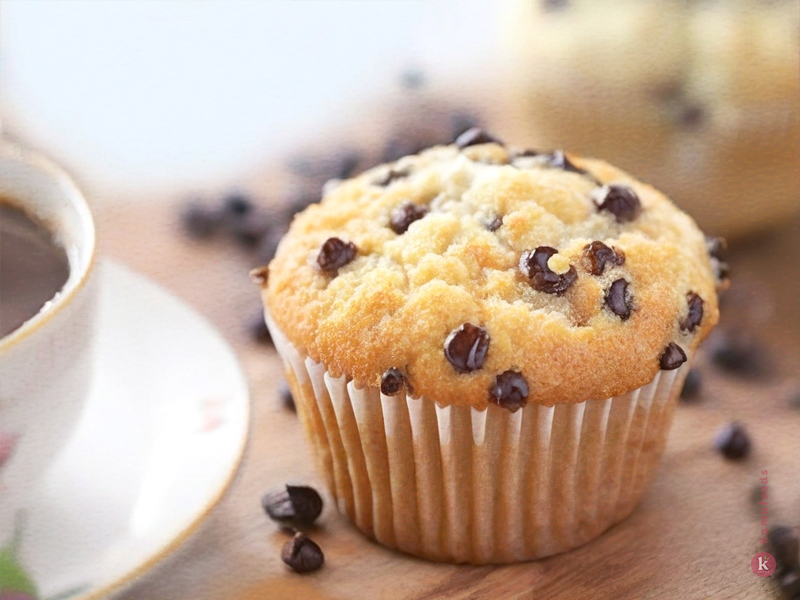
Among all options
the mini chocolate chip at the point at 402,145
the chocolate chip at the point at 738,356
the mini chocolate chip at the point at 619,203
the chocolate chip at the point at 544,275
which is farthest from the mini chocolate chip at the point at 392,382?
the mini chocolate chip at the point at 402,145

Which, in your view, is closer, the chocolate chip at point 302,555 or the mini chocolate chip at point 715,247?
the chocolate chip at point 302,555

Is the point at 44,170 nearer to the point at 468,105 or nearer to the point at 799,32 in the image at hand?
the point at 468,105

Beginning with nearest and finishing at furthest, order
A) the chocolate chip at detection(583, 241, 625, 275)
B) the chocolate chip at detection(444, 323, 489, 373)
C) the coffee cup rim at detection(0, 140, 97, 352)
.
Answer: the coffee cup rim at detection(0, 140, 97, 352) < the chocolate chip at detection(444, 323, 489, 373) < the chocolate chip at detection(583, 241, 625, 275)

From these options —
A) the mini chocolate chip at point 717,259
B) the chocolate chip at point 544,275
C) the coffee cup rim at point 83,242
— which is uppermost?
the coffee cup rim at point 83,242

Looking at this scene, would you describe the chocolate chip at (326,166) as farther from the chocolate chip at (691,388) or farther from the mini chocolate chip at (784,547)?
the mini chocolate chip at (784,547)

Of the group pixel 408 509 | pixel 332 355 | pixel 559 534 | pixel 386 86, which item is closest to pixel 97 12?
pixel 386 86

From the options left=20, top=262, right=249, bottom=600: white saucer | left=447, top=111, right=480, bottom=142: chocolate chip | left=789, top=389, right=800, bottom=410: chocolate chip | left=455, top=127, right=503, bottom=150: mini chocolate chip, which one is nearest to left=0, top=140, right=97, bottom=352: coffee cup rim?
left=20, top=262, right=249, bottom=600: white saucer

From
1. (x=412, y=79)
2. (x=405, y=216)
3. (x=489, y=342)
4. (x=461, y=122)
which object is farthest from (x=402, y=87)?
(x=489, y=342)

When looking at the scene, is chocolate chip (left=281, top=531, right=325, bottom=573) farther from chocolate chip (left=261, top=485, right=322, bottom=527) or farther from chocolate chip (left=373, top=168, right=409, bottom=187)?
chocolate chip (left=373, top=168, right=409, bottom=187)
